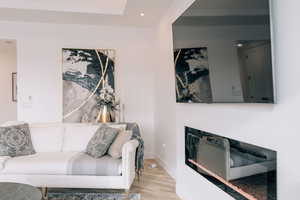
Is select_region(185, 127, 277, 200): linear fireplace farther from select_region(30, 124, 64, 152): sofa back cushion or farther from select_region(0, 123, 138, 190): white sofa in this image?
select_region(30, 124, 64, 152): sofa back cushion

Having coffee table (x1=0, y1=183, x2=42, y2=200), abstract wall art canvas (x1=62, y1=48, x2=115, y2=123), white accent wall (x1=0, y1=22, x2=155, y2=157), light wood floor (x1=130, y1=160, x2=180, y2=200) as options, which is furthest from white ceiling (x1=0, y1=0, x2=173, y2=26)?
coffee table (x1=0, y1=183, x2=42, y2=200)

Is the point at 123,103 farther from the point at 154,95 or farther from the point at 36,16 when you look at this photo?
the point at 36,16

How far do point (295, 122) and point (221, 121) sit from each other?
32.5 inches

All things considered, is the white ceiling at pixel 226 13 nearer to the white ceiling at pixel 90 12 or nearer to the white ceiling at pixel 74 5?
the white ceiling at pixel 90 12

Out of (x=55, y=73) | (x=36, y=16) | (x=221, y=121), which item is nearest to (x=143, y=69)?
(x=55, y=73)

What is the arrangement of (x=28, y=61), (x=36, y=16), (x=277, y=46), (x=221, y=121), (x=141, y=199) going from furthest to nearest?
(x=28, y=61), (x=36, y=16), (x=141, y=199), (x=221, y=121), (x=277, y=46)

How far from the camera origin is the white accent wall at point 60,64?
460 centimetres

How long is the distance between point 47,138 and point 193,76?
2.35 metres

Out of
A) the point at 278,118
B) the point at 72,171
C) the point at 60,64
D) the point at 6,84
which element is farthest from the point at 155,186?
the point at 6,84

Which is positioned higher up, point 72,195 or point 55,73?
point 55,73

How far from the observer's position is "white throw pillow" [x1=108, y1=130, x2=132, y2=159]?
299cm

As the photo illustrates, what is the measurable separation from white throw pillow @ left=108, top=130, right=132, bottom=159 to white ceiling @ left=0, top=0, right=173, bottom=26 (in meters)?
1.98

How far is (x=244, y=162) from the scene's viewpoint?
5.92ft

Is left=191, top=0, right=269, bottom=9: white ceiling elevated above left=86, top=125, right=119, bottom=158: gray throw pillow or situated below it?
above
